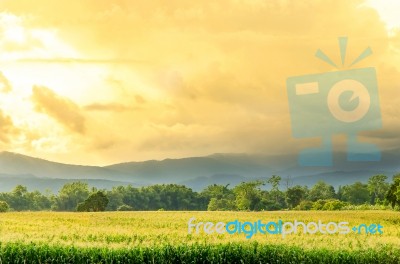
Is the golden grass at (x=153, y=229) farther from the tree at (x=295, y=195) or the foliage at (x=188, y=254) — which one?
the tree at (x=295, y=195)

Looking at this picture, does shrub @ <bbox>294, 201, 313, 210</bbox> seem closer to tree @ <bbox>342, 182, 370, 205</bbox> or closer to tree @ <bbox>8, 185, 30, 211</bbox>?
tree @ <bbox>342, 182, 370, 205</bbox>

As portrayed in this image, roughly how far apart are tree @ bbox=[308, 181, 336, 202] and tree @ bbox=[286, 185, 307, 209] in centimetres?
59

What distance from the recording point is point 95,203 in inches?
995

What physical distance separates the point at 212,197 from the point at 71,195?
689 cm

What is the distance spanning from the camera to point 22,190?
31484 millimetres

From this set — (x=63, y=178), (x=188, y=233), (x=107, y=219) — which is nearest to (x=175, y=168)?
(x=107, y=219)

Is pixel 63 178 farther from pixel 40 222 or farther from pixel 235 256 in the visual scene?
pixel 235 256

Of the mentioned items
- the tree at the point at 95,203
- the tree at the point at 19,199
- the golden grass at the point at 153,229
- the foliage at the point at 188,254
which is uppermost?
the tree at the point at 19,199

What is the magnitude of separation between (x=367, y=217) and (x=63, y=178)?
14520 mm

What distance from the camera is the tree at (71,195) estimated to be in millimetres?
27644

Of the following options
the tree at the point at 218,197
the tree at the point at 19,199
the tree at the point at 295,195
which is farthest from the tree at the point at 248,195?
the tree at the point at 19,199

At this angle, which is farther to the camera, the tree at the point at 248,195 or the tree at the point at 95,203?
the tree at the point at 248,195

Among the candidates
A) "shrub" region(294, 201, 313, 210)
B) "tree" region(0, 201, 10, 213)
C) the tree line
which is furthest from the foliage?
"tree" region(0, 201, 10, 213)

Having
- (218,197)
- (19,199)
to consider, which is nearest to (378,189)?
(218,197)
